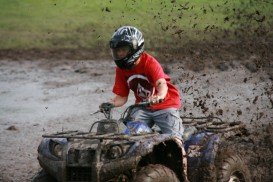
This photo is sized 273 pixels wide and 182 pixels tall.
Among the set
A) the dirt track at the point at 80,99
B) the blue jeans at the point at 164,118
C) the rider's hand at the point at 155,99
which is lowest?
the dirt track at the point at 80,99

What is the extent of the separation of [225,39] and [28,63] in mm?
6274

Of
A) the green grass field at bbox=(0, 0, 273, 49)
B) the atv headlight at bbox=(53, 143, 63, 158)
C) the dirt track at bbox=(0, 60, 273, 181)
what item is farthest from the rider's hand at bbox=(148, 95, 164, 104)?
the green grass field at bbox=(0, 0, 273, 49)

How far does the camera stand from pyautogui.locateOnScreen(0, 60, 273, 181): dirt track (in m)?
11.2

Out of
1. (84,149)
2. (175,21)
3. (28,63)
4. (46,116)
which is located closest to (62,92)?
(46,116)

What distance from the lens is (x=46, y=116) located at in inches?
554

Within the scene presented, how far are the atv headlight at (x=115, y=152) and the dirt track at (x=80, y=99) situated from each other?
3611 mm

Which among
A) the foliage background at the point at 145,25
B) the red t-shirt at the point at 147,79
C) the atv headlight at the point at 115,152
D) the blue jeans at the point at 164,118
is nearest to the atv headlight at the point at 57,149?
the atv headlight at the point at 115,152

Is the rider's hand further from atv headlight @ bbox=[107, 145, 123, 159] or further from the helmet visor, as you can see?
atv headlight @ bbox=[107, 145, 123, 159]

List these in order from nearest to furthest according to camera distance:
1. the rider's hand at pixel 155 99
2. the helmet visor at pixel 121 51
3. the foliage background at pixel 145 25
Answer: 1. the rider's hand at pixel 155 99
2. the helmet visor at pixel 121 51
3. the foliage background at pixel 145 25

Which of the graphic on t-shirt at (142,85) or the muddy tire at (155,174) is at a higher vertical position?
the graphic on t-shirt at (142,85)

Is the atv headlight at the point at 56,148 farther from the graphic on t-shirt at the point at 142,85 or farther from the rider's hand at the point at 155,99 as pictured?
the graphic on t-shirt at the point at 142,85

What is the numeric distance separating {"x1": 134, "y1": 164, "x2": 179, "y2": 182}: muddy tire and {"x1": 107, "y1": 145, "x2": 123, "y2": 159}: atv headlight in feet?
0.84

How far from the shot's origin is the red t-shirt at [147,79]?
750 cm

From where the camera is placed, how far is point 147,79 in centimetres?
760
